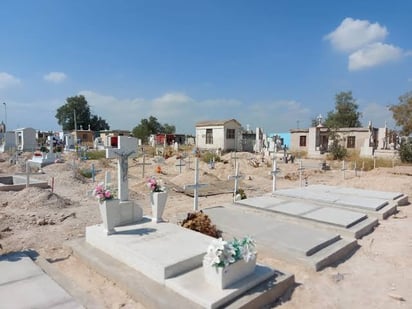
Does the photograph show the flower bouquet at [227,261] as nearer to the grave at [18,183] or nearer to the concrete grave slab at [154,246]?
the concrete grave slab at [154,246]

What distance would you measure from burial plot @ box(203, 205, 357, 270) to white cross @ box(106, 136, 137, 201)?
1929 mm

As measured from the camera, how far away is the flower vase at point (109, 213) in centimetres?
464

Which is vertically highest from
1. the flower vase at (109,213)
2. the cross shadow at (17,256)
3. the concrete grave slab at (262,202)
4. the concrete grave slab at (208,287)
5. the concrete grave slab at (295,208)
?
the flower vase at (109,213)

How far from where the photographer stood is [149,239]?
4465 millimetres

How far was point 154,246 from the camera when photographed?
4191 millimetres

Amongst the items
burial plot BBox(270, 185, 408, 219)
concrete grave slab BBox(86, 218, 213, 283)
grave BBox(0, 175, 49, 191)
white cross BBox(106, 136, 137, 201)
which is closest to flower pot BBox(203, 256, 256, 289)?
concrete grave slab BBox(86, 218, 213, 283)

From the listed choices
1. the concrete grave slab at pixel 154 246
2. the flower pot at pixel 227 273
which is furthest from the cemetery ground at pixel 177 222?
the flower pot at pixel 227 273

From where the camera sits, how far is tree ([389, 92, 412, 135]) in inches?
682

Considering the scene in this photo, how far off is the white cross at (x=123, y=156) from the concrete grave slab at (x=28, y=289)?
1.66 m

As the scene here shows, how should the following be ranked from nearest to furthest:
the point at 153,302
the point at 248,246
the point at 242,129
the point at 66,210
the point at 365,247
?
1. the point at 153,302
2. the point at 248,246
3. the point at 365,247
4. the point at 66,210
5. the point at 242,129

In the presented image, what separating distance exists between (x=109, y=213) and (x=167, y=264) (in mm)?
1560

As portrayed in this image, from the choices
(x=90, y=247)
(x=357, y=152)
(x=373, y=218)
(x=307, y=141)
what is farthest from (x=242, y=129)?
(x=90, y=247)

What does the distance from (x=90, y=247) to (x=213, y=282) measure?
7.65ft

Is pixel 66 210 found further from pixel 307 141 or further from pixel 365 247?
pixel 307 141
